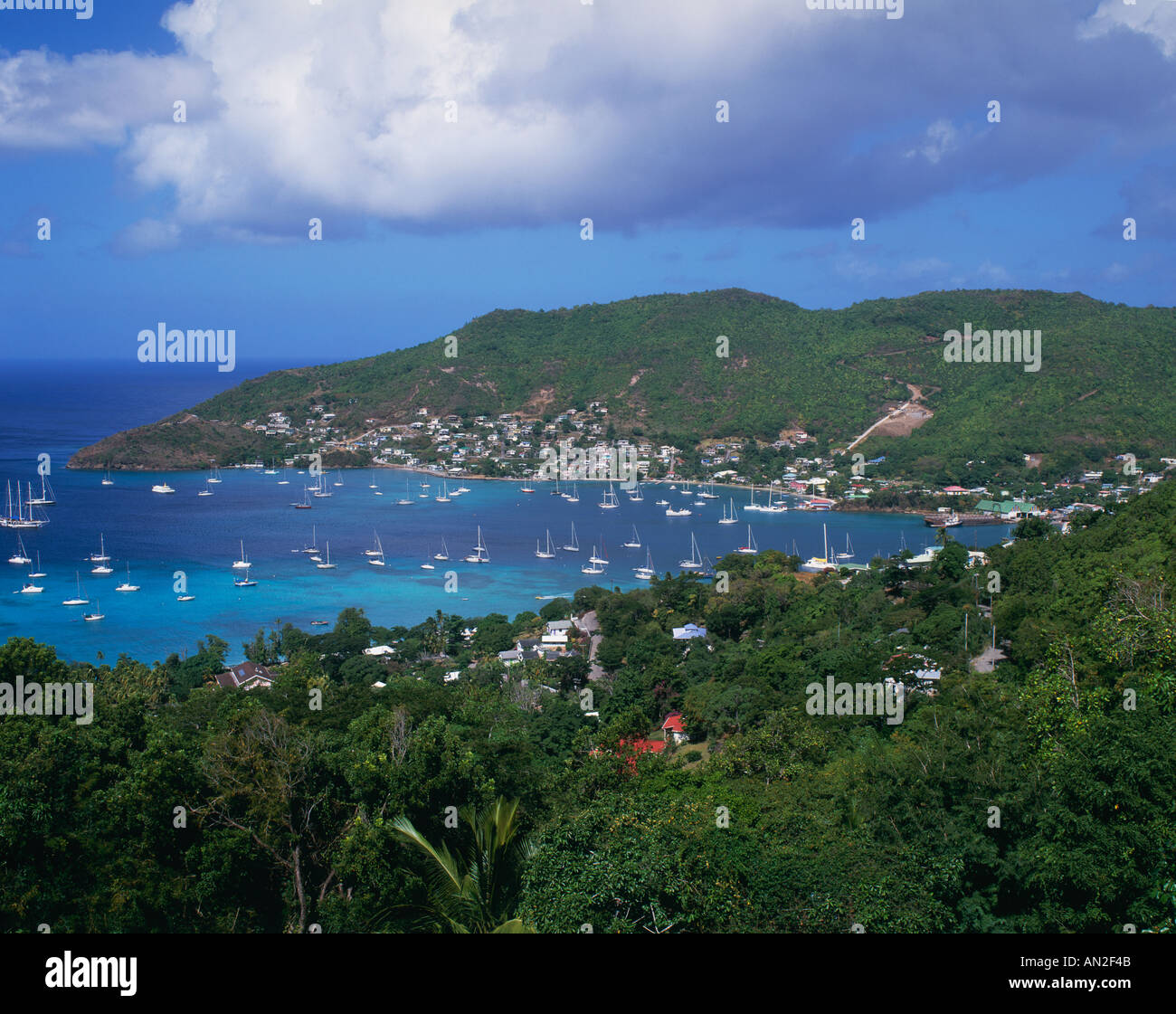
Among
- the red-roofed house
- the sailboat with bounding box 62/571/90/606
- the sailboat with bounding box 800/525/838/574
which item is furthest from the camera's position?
the sailboat with bounding box 800/525/838/574

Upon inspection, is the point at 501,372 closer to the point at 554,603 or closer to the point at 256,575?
the point at 256,575

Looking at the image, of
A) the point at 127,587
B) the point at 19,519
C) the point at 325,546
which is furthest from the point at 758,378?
the point at 127,587

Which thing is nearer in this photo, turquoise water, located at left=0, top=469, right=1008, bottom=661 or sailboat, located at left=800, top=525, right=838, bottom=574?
turquoise water, located at left=0, top=469, right=1008, bottom=661

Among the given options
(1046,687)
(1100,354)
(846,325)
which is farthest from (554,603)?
(846,325)

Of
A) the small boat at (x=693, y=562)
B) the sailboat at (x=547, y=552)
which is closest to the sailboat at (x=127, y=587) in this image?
the sailboat at (x=547, y=552)

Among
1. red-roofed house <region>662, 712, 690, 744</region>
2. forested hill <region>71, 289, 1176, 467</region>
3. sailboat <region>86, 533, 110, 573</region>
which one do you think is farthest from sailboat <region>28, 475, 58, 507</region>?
red-roofed house <region>662, 712, 690, 744</region>

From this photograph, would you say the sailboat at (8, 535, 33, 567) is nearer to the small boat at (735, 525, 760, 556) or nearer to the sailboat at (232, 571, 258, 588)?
the sailboat at (232, 571, 258, 588)
